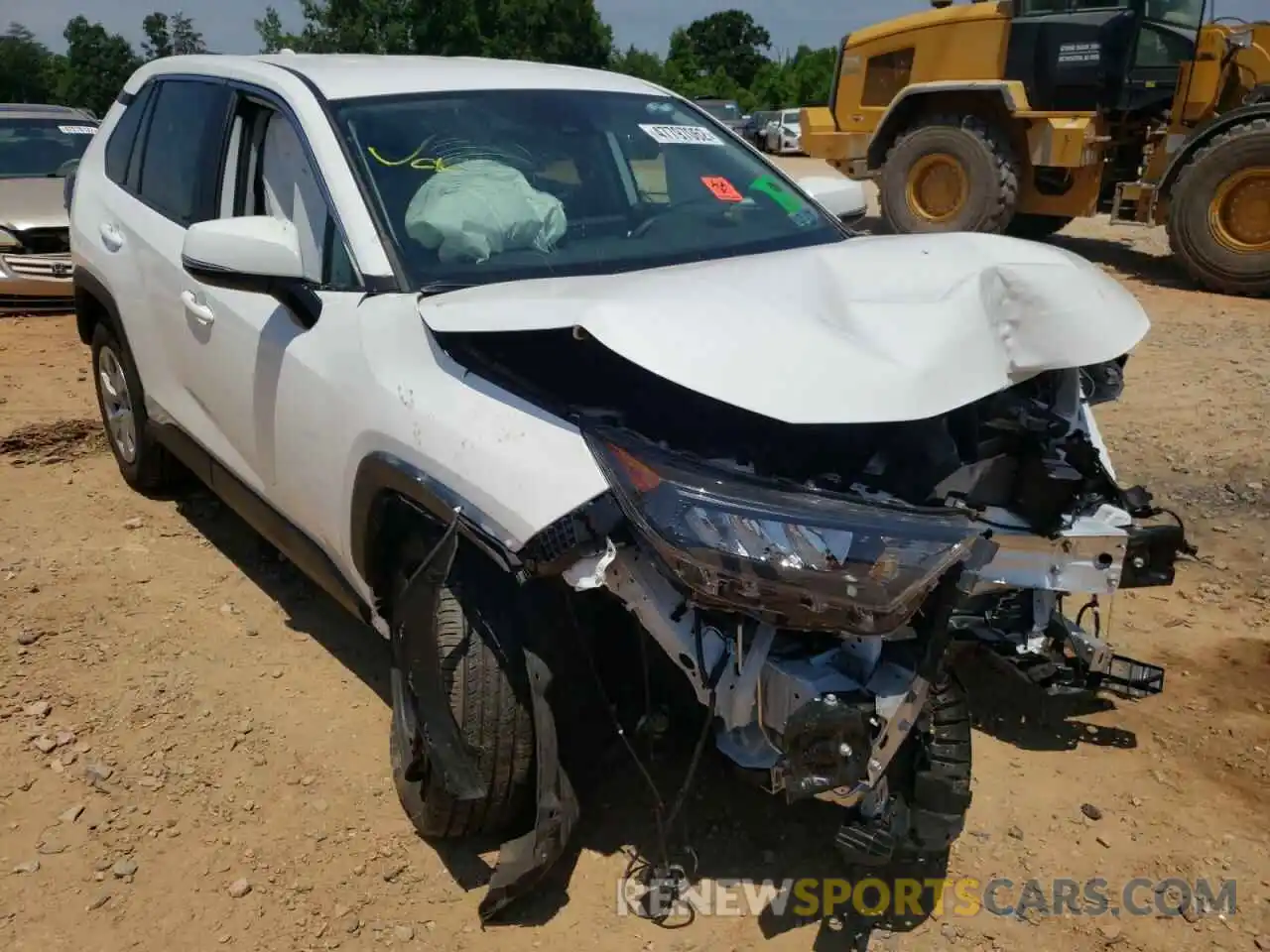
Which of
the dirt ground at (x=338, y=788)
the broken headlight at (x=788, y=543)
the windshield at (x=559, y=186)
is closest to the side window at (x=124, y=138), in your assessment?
the dirt ground at (x=338, y=788)

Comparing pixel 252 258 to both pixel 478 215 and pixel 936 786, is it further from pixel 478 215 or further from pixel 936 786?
pixel 936 786

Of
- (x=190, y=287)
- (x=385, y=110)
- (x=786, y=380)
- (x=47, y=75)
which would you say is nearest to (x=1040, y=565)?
(x=786, y=380)

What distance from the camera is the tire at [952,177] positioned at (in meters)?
10.3

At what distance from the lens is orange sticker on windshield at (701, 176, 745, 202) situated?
3.55 meters

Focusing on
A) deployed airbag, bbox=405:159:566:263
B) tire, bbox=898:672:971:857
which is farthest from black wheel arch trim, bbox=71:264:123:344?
tire, bbox=898:672:971:857

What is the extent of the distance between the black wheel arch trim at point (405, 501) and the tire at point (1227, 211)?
8413 mm

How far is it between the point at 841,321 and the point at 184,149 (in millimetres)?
2652

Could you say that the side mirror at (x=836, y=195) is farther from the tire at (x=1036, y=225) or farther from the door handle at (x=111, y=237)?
the tire at (x=1036, y=225)

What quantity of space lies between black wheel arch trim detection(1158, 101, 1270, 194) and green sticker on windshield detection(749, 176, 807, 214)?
22.1 ft

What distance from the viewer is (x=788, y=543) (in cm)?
206

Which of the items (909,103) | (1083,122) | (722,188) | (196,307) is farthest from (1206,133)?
(196,307)

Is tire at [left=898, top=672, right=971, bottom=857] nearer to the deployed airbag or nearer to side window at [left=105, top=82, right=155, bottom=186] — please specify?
the deployed airbag

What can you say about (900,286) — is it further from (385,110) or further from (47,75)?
(47,75)

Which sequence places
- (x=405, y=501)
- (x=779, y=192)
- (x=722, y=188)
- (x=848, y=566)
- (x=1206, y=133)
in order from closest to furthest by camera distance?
(x=848, y=566), (x=405, y=501), (x=722, y=188), (x=779, y=192), (x=1206, y=133)
